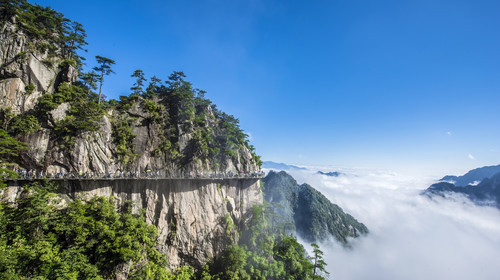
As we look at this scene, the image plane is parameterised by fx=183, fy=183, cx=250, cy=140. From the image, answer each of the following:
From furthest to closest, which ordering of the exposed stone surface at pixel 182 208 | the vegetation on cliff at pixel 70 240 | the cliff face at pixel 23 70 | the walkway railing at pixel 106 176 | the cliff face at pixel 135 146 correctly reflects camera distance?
the exposed stone surface at pixel 182 208
the cliff face at pixel 23 70
the cliff face at pixel 135 146
the walkway railing at pixel 106 176
the vegetation on cliff at pixel 70 240

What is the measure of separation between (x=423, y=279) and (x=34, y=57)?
256m

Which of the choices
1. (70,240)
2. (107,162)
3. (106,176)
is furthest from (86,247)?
(107,162)

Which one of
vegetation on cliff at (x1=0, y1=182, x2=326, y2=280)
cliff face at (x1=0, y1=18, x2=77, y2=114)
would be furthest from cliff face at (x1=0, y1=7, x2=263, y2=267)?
vegetation on cliff at (x1=0, y1=182, x2=326, y2=280)

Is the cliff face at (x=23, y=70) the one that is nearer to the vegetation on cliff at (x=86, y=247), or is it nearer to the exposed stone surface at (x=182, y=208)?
the vegetation on cliff at (x=86, y=247)

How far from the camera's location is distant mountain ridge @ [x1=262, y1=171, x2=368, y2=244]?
343 ft

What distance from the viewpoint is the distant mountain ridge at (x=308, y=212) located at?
343ft

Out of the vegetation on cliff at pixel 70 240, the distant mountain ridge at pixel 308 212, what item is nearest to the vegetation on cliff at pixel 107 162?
the vegetation on cliff at pixel 70 240

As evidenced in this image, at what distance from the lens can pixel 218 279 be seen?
28859mm

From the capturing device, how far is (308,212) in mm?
110812

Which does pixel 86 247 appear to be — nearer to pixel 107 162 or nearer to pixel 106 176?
pixel 106 176

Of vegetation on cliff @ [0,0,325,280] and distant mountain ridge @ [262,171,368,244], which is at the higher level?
vegetation on cliff @ [0,0,325,280]

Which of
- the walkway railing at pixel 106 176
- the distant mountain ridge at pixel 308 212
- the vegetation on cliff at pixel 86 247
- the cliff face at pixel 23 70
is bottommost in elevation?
the distant mountain ridge at pixel 308 212

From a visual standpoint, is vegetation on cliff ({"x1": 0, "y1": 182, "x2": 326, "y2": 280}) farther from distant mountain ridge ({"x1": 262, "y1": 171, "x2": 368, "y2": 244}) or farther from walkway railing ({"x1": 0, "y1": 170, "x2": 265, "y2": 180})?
distant mountain ridge ({"x1": 262, "y1": 171, "x2": 368, "y2": 244})

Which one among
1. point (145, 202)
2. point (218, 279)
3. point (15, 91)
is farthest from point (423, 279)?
point (15, 91)
